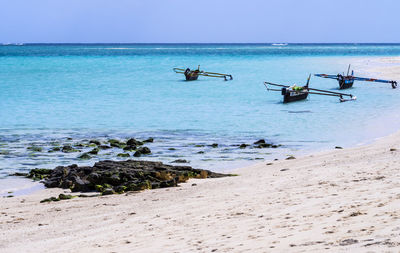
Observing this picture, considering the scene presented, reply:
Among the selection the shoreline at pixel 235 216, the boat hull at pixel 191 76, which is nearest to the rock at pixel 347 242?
the shoreline at pixel 235 216

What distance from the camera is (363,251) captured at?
6109 mm

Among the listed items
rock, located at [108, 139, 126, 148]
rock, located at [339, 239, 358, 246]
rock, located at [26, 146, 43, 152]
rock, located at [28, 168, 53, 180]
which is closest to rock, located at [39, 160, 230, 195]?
rock, located at [28, 168, 53, 180]

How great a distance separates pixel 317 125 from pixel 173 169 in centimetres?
1365

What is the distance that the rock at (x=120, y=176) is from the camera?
13.1 metres

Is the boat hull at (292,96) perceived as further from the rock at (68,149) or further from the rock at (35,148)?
the rock at (35,148)

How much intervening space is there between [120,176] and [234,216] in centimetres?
505

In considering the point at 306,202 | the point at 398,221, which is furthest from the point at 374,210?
the point at 306,202

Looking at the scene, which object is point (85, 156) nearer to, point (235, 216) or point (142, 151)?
point (142, 151)

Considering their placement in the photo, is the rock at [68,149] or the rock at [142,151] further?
the rock at [68,149]

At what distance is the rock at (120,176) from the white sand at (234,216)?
1.50 feet

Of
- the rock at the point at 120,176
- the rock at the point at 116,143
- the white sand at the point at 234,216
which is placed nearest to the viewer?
the white sand at the point at 234,216

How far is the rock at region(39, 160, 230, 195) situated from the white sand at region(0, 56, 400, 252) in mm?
457

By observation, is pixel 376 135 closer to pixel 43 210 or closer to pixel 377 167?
pixel 377 167

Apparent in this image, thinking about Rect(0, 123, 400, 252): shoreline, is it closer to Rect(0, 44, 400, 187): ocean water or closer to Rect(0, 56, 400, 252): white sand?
Rect(0, 56, 400, 252): white sand
